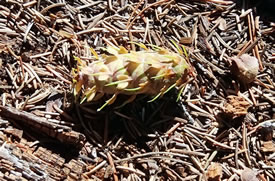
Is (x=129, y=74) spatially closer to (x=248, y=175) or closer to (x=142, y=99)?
(x=142, y=99)

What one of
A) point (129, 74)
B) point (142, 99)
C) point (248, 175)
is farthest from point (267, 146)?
point (129, 74)

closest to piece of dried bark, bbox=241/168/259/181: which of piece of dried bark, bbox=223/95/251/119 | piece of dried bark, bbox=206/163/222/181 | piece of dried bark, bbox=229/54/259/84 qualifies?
piece of dried bark, bbox=206/163/222/181

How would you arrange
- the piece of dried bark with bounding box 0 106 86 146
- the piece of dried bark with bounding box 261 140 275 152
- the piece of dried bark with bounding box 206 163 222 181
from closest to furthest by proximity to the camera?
the piece of dried bark with bounding box 0 106 86 146 < the piece of dried bark with bounding box 206 163 222 181 < the piece of dried bark with bounding box 261 140 275 152

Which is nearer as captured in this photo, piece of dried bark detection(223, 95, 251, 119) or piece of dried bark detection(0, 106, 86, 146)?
piece of dried bark detection(0, 106, 86, 146)

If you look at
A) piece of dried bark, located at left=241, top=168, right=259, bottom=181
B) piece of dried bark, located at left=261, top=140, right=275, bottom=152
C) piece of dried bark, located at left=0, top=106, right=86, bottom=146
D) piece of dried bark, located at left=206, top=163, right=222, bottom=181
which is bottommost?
piece of dried bark, located at left=241, top=168, right=259, bottom=181

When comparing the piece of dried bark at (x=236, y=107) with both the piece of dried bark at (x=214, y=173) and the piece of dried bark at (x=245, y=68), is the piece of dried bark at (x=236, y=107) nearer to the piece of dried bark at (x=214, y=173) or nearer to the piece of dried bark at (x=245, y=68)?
the piece of dried bark at (x=245, y=68)

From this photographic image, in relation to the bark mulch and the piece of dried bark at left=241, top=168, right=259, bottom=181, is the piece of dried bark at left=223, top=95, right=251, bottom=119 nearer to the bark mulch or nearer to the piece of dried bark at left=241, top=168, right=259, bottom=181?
the bark mulch

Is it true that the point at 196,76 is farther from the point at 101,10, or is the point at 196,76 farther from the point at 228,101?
the point at 101,10
